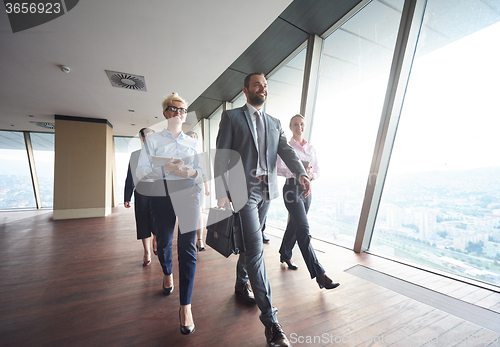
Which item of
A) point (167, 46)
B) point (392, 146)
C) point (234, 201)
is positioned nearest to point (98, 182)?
point (167, 46)

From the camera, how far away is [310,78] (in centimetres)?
353

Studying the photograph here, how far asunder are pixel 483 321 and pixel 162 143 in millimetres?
2709

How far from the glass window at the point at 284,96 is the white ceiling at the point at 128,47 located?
124 cm

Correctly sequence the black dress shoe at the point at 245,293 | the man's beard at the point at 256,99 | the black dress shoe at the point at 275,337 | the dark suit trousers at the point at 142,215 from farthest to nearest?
the dark suit trousers at the point at 142,215
the black dress shoe at the point at 245,293
the man's beard at the point at 256,99
the black dress shoe at the point at 275,337

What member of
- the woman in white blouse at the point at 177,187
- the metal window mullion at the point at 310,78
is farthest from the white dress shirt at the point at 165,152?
the metal window mullion at the point at 310,78

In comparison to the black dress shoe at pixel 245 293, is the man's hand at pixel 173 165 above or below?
above

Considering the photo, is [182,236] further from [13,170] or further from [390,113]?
[13,170]

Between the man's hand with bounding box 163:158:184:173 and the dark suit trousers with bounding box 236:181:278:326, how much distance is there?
554 mm

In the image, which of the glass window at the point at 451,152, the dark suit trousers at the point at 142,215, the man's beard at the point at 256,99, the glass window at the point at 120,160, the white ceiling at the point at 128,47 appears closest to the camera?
the man's beard at the point at 256,99

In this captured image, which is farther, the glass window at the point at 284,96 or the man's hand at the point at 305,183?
the glass window at the point at 284,96

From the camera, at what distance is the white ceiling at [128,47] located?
8.87ft

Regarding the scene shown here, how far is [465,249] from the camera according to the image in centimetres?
210

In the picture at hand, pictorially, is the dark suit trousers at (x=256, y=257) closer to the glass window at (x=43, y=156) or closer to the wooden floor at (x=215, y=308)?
the wooden floor at (x=215, y=308)

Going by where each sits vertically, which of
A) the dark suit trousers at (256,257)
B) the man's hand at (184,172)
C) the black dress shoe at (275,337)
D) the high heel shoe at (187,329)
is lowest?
the high heel shoe at (187,329)
